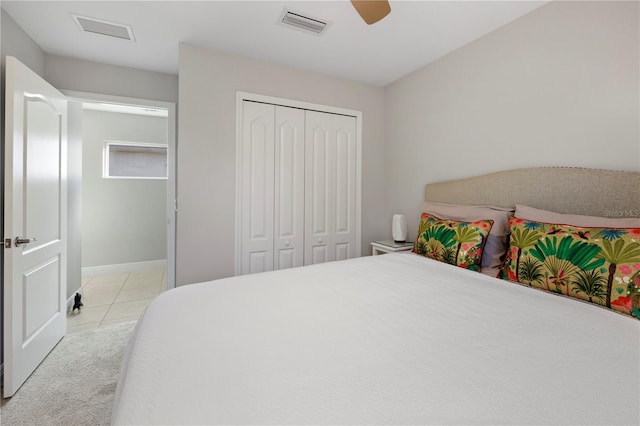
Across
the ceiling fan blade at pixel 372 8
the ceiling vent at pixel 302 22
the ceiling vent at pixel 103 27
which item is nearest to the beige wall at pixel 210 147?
the ceiling vent at pixel 103 27

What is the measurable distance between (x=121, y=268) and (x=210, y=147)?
324 cm

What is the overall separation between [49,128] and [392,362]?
2.87 meters

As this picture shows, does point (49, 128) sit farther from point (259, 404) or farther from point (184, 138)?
point (259, 404)

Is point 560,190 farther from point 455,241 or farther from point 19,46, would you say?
point 19,46

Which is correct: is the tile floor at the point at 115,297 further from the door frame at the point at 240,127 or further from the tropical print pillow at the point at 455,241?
the tropical print pillow at the point at 455,241

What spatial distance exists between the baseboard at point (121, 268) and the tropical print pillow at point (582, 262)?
16.4 feet

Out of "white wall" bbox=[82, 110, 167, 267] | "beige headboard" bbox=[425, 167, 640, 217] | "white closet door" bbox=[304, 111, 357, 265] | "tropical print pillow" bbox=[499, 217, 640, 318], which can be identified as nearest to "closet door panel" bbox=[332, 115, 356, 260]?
"white closet door" bbox=[304, 111, 357, 265]

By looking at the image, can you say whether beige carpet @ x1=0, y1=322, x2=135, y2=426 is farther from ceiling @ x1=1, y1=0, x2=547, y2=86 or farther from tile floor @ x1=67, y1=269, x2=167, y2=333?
ceiling @ x1=1, y1=0, x2=547, y2=86

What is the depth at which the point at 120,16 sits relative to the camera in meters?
2.12

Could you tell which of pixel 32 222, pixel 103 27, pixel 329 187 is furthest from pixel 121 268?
pixel 329 187

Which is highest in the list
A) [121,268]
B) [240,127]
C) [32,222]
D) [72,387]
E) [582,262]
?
[240,127]

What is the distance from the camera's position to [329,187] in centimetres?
324

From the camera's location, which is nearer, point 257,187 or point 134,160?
point 257,187

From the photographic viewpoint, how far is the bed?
65 cm
